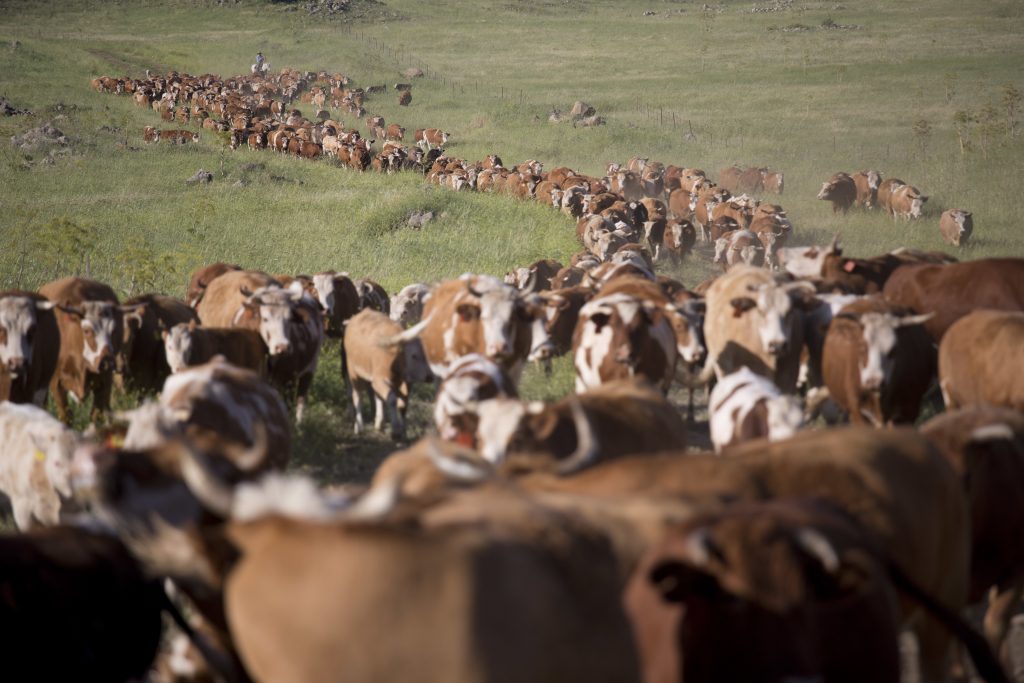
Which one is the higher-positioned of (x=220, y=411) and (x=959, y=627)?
(x=959, y=627)

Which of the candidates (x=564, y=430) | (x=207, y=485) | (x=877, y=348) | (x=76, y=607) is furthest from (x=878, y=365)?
(x=207, y=485)

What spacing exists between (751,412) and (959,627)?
443 centimetres

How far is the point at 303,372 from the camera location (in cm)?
1239

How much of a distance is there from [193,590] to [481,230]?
2228 cm

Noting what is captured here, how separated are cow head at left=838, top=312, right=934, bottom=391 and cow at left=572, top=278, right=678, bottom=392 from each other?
1.87m

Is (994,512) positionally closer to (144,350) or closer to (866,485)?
(866,485)

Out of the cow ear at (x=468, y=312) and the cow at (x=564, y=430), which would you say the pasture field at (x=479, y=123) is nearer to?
the cow ear at (x=468, y=312)

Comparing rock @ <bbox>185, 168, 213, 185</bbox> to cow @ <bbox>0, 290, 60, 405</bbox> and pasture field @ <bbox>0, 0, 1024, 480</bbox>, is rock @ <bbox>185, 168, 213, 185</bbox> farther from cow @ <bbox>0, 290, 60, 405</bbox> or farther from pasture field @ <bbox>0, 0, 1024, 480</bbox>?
cow @ <bbox>0, 290, 60, 405</bbox>

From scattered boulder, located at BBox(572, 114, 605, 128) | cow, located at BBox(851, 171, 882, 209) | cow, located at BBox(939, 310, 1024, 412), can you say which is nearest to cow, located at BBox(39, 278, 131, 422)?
cow, located at BBox(939, 310, 1024, 412)

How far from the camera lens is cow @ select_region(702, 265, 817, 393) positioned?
1094 cm

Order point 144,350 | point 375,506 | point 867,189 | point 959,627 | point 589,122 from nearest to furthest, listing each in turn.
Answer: point 375,506 < point 959,627 < point 144,350 < point 867,189 < point 589,122

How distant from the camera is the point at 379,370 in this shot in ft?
39.6

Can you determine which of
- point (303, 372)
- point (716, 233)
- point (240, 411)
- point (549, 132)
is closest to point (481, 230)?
point (716, 233)

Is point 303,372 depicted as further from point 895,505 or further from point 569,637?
point 569,637
